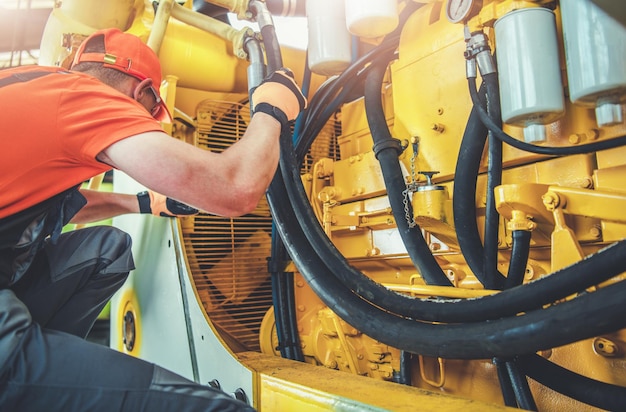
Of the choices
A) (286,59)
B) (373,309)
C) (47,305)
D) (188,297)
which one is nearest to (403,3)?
(286,59)

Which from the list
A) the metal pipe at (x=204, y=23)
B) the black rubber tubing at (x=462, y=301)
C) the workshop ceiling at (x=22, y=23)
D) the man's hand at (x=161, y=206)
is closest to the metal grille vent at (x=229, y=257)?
the man's hand at (x=161, y=206)

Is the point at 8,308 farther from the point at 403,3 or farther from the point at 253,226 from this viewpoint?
the point at 403,3

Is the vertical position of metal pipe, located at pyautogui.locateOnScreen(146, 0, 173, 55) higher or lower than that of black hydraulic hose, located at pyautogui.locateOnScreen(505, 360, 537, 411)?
higher

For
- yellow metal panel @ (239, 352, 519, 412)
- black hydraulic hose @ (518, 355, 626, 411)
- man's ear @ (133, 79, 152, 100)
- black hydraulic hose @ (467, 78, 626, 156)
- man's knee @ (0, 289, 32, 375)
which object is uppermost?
man's ear @ (133, 79, 152, 100)

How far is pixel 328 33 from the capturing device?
65.0 inches

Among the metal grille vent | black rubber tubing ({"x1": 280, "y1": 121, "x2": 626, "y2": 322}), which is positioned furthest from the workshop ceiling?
black rubber tubing ({"x1": 280, "y1": 121, "x2": 626, "y2": 322})

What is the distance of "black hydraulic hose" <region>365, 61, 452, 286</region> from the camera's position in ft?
4.71

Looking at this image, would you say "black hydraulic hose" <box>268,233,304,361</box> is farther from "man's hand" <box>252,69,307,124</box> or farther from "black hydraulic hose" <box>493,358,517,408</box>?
"black hydraulic hose" <box>493,358,517,408</box>

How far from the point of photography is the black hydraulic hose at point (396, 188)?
4.71 ft

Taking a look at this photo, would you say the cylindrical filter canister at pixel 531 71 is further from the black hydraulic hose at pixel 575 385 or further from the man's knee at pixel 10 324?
the man's knee at pixel 10 324

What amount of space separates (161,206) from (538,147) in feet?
4.69

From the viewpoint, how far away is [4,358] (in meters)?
0.98

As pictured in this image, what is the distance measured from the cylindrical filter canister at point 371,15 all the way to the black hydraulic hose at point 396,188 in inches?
10.3

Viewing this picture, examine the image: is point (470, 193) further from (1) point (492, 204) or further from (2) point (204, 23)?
(2) point (204, 23)
